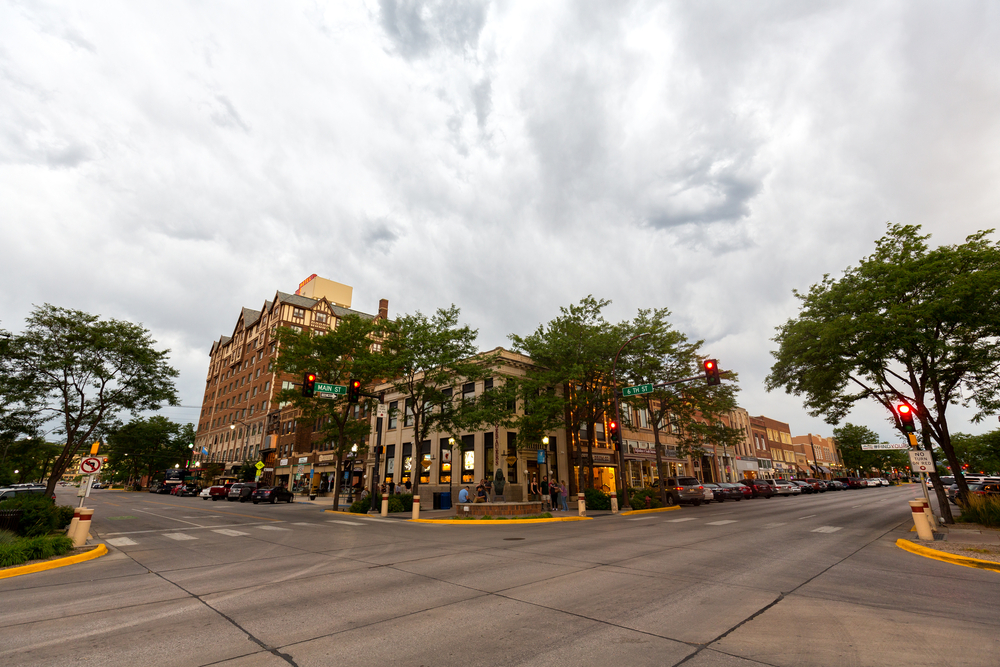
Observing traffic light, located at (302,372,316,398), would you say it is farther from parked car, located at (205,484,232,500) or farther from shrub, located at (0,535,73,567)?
parked car, located at (205,484,232,500)

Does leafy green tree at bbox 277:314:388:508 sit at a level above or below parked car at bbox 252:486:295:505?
above

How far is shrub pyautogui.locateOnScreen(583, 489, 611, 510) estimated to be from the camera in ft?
92.6

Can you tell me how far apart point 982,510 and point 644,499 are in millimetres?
15347

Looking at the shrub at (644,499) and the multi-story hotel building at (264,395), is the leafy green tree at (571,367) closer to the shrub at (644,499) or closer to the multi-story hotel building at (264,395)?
the shrub at (644,499)

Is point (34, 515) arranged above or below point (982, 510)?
above

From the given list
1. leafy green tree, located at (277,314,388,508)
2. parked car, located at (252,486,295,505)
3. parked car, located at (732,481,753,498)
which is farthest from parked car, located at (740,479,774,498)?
parked car, located at (252,486,295,505)

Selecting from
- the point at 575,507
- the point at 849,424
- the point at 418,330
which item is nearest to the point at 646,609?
the point at 418,330

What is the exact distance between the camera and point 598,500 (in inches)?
1113

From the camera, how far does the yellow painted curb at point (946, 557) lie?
9634 millimetres

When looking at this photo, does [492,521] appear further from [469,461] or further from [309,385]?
[469,461]

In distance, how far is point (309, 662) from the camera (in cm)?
459

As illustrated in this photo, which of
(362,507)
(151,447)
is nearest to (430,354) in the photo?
(362,507)

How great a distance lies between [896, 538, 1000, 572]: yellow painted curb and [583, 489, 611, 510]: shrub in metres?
16.6

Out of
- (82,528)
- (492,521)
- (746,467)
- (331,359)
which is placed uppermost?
(331,359)
